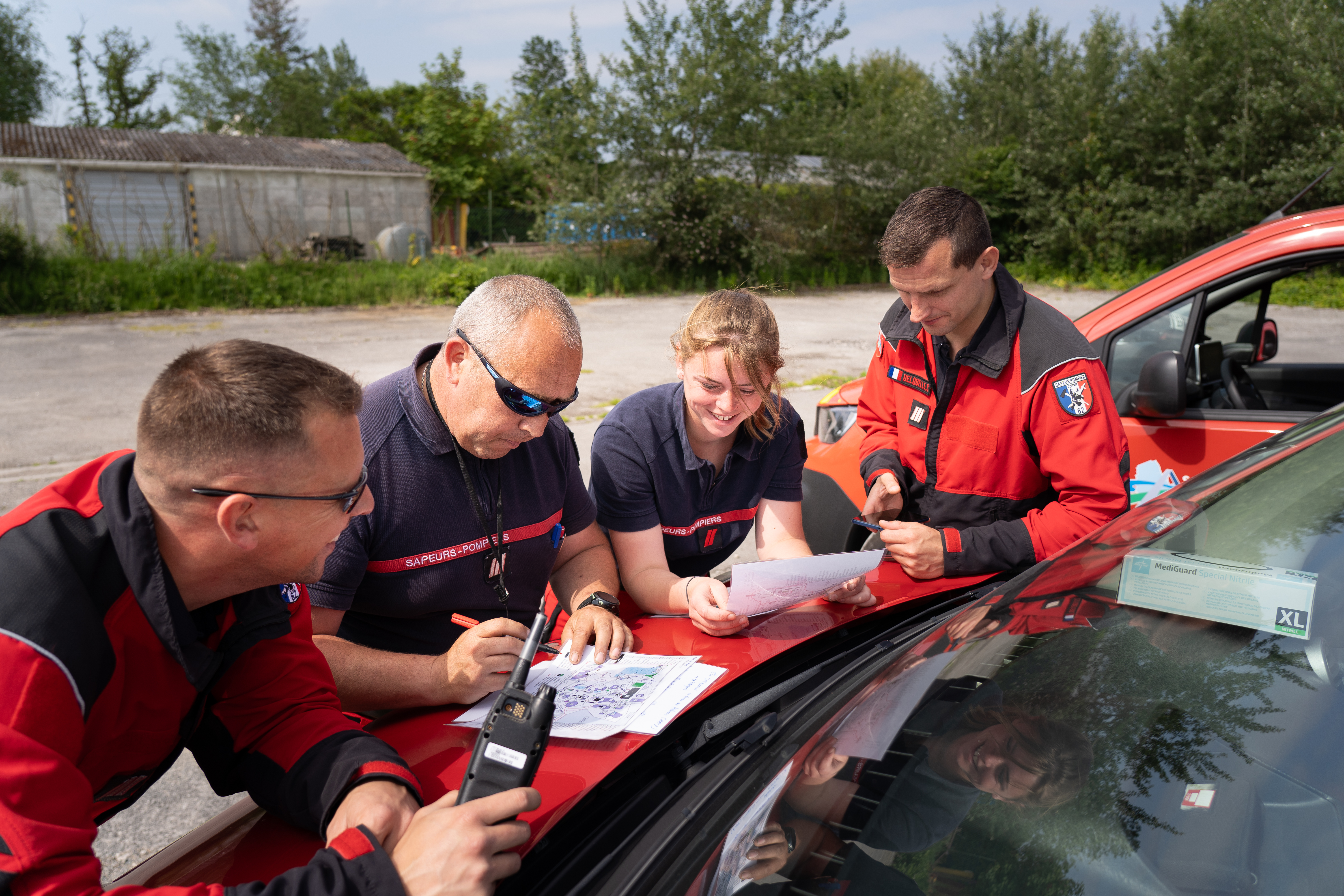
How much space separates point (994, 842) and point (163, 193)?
2651 cm

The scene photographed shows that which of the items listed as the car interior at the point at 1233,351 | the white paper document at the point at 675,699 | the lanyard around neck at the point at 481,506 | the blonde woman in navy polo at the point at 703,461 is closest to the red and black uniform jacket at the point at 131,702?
the white paper document at the point at 675,699

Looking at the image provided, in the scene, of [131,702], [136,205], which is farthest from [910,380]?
[136,205]

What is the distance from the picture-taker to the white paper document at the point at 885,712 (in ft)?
4.19

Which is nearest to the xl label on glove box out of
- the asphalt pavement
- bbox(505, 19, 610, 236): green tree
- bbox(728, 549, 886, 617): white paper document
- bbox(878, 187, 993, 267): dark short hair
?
bbox(728, 549, 886, 617): white paper document

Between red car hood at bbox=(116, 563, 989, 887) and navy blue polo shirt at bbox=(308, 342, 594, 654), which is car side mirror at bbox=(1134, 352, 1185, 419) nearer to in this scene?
red car hood at bbox=(116, 563, 989, 887)

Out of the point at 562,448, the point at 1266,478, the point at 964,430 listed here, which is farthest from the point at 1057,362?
the point at 562,448

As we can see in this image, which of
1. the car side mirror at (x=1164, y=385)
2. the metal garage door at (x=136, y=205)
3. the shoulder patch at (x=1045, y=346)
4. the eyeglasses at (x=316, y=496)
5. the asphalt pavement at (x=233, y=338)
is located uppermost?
the metal garage door at (x=136, y=205)

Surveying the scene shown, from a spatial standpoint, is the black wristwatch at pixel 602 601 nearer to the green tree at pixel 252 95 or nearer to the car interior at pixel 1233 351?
the car interior at pixel 1233 351

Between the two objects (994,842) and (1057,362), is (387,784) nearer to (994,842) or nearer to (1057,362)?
(994,842)

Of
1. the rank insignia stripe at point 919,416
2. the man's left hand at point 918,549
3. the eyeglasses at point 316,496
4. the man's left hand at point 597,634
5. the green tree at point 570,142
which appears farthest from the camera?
the green tree at point 570,142

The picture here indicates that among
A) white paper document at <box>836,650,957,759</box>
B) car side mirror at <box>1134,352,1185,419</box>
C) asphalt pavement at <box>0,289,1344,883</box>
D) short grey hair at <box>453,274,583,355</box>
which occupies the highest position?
short grey hair at <box>453,274,583,355</box>

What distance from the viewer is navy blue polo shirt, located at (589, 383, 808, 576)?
2.41m

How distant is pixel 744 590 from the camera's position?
1.82 metres

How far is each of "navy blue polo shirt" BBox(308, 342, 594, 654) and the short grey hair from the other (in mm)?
136
